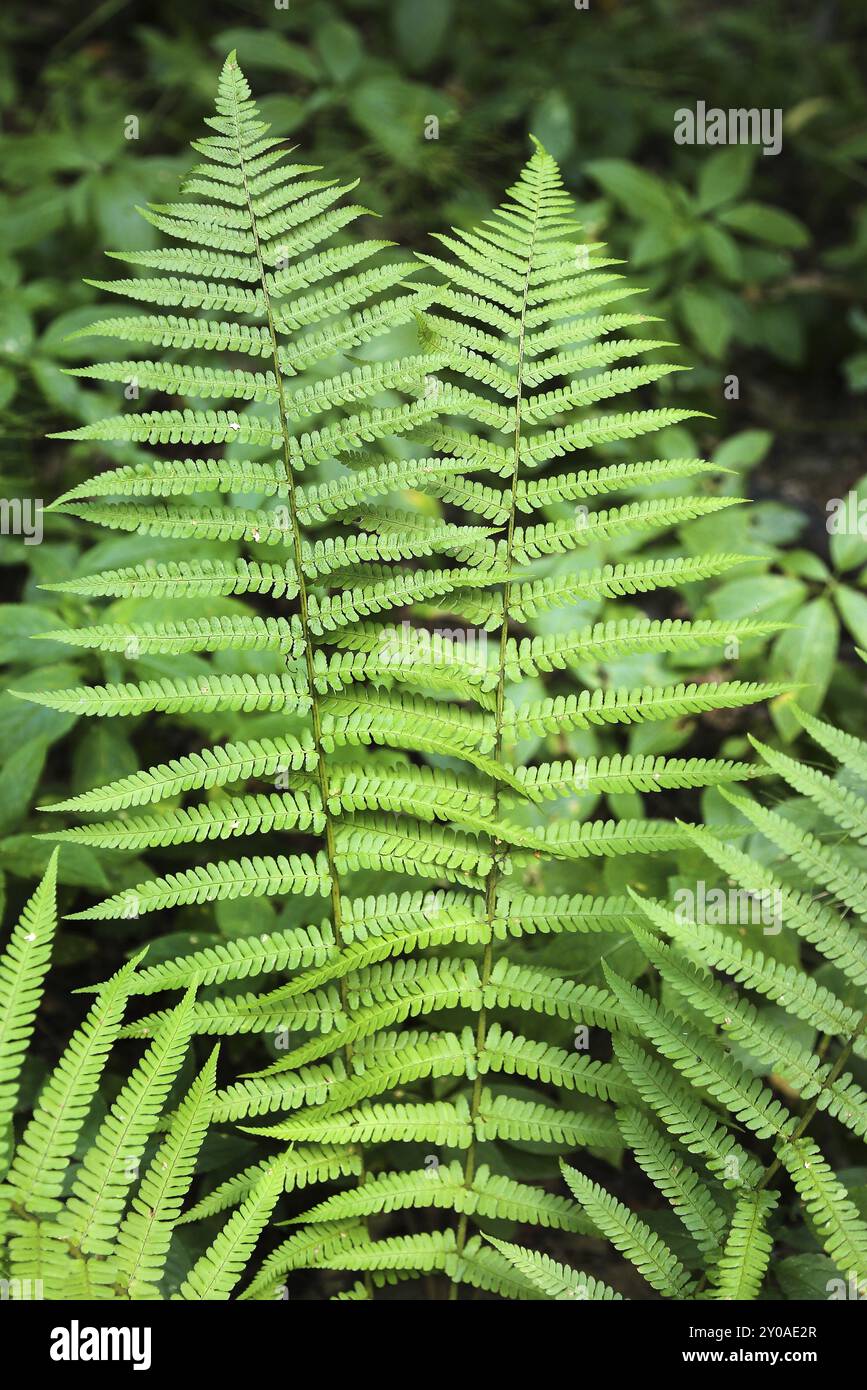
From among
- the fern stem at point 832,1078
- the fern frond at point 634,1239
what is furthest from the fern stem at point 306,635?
the fern stem at point 832,1078

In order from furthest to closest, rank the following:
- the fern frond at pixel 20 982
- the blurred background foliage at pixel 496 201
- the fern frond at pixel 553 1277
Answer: the blurred background foliage at pixel 496 201 < the fern frond at pixel 553 1277 < the fern frond at pixel 20 982

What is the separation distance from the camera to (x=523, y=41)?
494 centimetres

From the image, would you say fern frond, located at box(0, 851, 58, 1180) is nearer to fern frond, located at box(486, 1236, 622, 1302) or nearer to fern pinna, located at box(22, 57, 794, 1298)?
fern pinna, located at box(22, 57, 794, 1298)

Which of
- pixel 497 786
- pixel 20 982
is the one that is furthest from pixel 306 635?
pixel 20 982

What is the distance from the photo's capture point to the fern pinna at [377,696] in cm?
209

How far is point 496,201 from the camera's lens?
14.9 feet

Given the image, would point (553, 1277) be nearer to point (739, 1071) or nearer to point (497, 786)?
point (739, 1071)

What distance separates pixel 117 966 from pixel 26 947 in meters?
1.05

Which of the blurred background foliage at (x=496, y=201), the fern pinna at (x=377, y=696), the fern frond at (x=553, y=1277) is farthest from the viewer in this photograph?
the blurred background foliage at (x=496, y=201)

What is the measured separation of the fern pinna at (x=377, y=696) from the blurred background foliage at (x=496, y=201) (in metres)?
0.37

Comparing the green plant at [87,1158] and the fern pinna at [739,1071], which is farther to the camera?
the fern pinna at [739,1071]

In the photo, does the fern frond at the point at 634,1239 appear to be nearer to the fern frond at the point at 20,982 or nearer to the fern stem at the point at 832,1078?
the fern stem at the point at 832,1078
